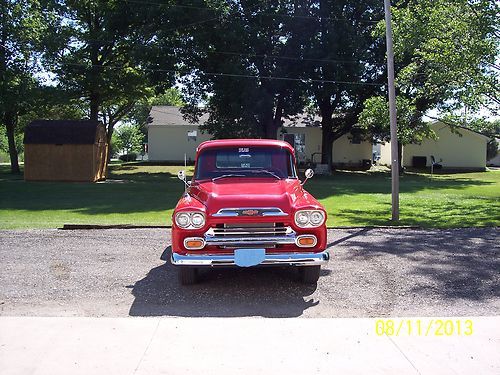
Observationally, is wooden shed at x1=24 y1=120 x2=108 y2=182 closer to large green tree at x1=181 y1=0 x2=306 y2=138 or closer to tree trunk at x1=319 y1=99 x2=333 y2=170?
large green tree at x1=181 y1=0 x2=306 y2=138

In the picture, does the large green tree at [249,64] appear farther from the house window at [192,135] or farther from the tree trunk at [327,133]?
the house window at [192,135]

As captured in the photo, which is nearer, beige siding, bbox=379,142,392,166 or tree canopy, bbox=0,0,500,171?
tree canopy, bbox=0,0,500,171

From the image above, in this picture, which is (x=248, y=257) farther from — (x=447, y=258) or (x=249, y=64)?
(x=249, y=64)

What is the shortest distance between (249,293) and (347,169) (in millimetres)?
39020

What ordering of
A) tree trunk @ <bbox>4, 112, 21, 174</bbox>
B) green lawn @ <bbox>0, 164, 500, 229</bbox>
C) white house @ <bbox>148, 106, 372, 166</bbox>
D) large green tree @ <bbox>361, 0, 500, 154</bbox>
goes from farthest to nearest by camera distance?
white house @ <bbox>148, 106, 372, 166</bbox>
tree trunk @ <bbox>4, 112, 21, 174</bbox>
large green tree @ <bbox>361, 0, 500, 154</bbox>
green lawn @ <bbox>0, 164, 500, 229</bbox>

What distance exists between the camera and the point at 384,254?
866cm

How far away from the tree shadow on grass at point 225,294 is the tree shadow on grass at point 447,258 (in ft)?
5.37

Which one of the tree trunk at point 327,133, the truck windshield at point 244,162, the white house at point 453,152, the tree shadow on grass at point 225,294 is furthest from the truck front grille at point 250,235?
the white house at point 453,152

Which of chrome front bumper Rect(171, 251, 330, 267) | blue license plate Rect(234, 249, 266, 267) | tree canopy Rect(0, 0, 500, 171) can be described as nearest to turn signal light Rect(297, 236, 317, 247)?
chrome front bumper Rect(171, 251, 330, 267)

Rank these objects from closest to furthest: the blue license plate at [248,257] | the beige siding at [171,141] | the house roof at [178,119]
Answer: the blue license plate at [248,257]
the house roof at [178,119]
the beige siding at [171,141]

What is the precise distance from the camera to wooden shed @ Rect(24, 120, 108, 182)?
2842cm

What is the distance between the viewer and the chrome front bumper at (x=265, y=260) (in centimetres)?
596
